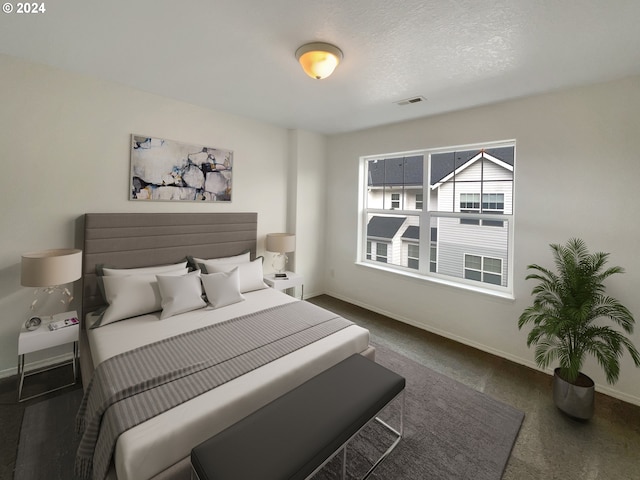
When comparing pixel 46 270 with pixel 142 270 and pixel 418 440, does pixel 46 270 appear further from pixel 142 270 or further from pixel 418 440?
pixel 418 440

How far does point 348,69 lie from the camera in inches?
90.5

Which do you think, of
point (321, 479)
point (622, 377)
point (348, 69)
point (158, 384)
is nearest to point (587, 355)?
point (622, 377)

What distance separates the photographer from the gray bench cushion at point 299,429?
118 cm

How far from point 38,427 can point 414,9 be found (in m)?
3.55

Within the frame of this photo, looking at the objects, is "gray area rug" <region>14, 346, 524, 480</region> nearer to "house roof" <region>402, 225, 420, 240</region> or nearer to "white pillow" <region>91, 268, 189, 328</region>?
"white pillow" <region>91, 268, 189, 328</region>

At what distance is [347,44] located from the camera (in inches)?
76.8

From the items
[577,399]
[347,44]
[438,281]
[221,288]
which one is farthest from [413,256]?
[347,44]

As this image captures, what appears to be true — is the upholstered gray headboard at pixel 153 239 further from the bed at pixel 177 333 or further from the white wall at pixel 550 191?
the white wall at pixel 550 191

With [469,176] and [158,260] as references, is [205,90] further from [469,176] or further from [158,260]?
[469,176]

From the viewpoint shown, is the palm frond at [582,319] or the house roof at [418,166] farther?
the house roof at [418,166]

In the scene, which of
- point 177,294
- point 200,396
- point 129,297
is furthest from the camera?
point 177,294

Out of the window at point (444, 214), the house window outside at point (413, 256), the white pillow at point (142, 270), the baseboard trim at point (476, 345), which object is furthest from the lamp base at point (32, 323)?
the house window outside at point (413, 256)

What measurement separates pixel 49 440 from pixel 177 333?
35.9 inches

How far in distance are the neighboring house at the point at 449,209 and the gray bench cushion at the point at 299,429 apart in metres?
2.10
